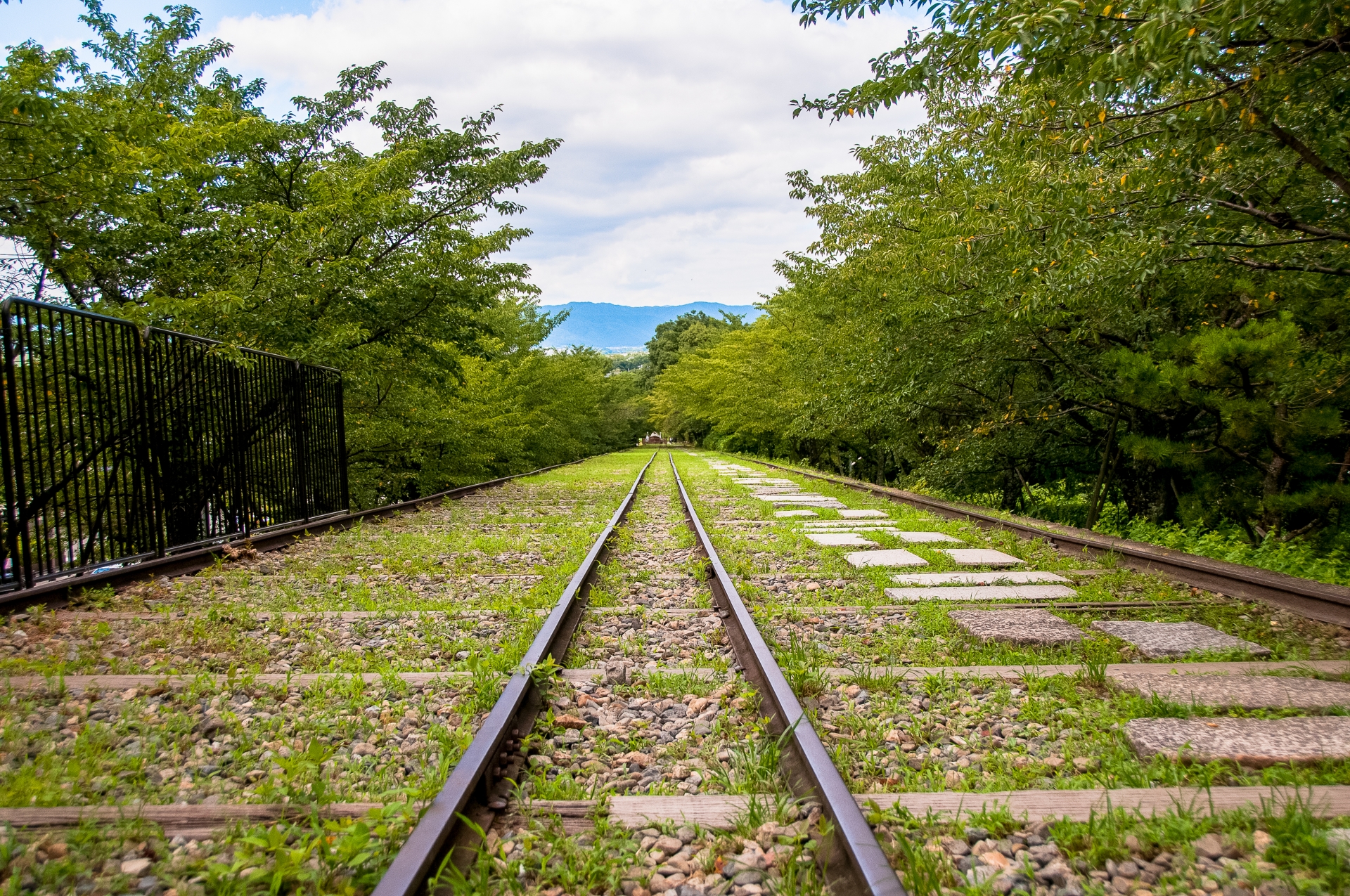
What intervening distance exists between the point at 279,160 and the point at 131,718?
13.3 metres

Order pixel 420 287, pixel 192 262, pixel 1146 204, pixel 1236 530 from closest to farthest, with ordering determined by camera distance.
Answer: pixel 1146 204 → pixel 1236 530 → pixel 192 262 → pixel 420 287

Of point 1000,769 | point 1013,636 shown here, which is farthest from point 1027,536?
point 1000,769

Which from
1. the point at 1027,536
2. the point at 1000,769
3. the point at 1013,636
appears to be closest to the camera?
the point at 1000,769

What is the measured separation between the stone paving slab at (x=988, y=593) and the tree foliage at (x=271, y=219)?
6.94 metres

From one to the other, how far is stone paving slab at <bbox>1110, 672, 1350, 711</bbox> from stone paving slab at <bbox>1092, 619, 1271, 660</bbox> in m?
0.38

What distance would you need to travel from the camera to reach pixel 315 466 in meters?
9.35

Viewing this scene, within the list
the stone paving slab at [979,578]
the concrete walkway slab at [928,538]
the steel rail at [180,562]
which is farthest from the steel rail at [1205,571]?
the steel rail at [180,562]

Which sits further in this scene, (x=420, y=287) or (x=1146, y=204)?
(x=420, y=287)

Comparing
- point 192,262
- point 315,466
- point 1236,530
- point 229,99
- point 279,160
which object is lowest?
point 1236,530

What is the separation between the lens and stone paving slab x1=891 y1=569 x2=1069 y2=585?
502 cm

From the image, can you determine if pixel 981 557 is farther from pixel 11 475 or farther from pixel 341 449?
pixel 341 449

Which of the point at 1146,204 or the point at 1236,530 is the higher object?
the point at 1146,204

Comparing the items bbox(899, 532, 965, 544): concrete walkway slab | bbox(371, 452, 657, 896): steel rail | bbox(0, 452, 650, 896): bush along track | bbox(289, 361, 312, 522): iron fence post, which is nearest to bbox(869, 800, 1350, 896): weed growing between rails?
bbox(371, 452, 657, 896): steel rail

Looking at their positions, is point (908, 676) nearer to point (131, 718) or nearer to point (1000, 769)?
point (1000, 769)
